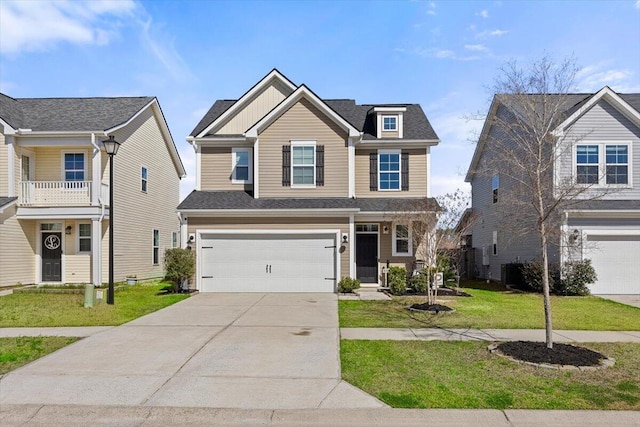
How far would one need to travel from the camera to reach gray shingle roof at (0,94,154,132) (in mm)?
18234

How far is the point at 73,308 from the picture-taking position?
13.0 m

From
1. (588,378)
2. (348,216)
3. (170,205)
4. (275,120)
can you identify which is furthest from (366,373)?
(170,205)

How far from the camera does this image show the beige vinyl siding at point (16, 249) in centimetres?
1705

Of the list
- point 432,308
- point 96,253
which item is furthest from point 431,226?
point 96,253

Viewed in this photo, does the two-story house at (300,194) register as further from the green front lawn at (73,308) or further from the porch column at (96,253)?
the porch column at (96,253)

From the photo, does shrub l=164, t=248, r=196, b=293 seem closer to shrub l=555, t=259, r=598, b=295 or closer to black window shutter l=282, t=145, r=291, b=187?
black window shutter l=282, t=145, r=291, b=187

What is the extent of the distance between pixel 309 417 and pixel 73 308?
411 inches

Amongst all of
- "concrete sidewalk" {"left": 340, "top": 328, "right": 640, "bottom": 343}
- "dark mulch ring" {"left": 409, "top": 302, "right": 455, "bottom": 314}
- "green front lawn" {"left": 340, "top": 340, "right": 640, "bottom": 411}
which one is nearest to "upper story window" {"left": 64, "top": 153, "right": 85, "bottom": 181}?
"concrete sidewalk" {"left": 340, "top": 328, "right": 640, "bottom": 343}

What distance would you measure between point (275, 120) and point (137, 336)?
10829mm

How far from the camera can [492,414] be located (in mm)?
5316

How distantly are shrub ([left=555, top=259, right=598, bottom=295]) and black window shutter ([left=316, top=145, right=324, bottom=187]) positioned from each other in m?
9.73

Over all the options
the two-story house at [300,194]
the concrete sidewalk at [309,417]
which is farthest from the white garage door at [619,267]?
the concrete sidewalk at [309,417]

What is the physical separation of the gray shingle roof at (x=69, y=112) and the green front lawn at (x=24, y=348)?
11226 mm

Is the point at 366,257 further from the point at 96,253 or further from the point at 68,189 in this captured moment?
the point at 68,189
